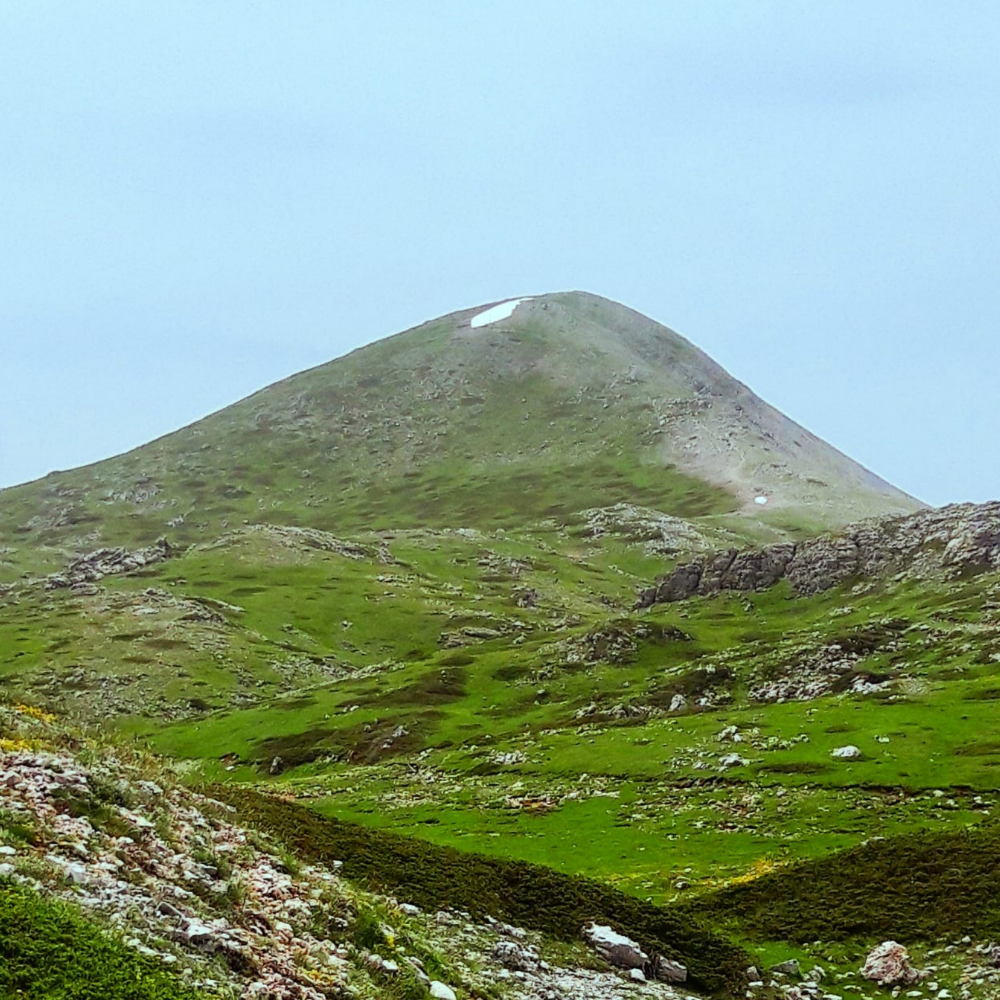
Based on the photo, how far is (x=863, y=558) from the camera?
155125mm

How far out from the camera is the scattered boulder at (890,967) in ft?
81.7

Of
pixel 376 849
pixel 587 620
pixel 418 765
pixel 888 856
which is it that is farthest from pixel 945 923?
pixel 587 620

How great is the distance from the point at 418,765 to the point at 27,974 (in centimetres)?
8085

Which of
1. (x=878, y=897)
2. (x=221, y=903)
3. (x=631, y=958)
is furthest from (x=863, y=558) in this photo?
(x=221, y=903)

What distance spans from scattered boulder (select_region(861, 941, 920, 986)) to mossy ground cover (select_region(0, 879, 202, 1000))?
64.7 ft

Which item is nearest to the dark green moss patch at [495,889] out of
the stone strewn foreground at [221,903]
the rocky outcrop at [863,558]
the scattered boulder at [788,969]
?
the scattered boulder at [788,969]

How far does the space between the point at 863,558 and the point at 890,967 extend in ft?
453

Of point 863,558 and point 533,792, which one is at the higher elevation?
point 863,558

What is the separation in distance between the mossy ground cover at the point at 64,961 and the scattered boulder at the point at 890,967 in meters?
19.7

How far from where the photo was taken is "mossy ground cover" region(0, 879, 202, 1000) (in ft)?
35.4

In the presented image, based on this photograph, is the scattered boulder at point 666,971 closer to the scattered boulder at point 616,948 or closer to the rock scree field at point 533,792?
the rock scree field at point 533,792

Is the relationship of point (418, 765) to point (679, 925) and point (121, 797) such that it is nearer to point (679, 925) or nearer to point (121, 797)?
point (679, 925)

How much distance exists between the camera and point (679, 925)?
2508cm

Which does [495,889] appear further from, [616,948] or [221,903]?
[221,903]
